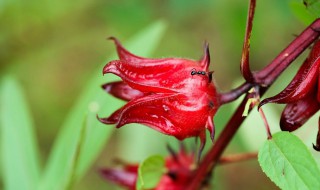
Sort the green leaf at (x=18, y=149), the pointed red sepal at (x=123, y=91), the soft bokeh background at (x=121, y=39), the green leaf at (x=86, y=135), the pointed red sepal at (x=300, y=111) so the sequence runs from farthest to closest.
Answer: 1. the soft bokeh background at (x=121, y=39)
2. the green leaf at (x=18, y=149)
3. the green leaf at (x=86, y=135)
4. the pointed red sepal at (x=123, y=91)
5. the pointed red sepal at (x=300, y=111)

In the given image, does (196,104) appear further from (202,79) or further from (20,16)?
(20,16)

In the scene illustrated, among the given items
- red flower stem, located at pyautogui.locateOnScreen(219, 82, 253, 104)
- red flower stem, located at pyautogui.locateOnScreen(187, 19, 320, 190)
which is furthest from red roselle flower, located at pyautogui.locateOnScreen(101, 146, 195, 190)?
red flower stem, located at pyautogui.locateOnScreen(219, 82, 253, 104)

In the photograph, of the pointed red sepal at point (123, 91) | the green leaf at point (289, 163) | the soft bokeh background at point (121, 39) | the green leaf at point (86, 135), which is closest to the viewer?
the green leaf at point (289, 163)

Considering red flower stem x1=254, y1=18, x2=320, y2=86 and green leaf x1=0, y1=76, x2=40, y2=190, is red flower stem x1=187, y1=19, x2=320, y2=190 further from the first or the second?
green leaf x1=0, y1=76, x2=40, y2=190

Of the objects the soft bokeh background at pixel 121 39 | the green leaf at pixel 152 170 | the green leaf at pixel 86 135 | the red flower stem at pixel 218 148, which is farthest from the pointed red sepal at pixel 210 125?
the soft bokeh background at pixel 121 39

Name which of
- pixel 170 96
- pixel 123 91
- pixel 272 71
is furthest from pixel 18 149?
pixel 272 71

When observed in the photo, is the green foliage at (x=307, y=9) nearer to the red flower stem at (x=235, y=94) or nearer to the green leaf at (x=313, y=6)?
the green leaf at (x=313, y=6)

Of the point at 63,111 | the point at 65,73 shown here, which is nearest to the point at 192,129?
the point at 63,111
